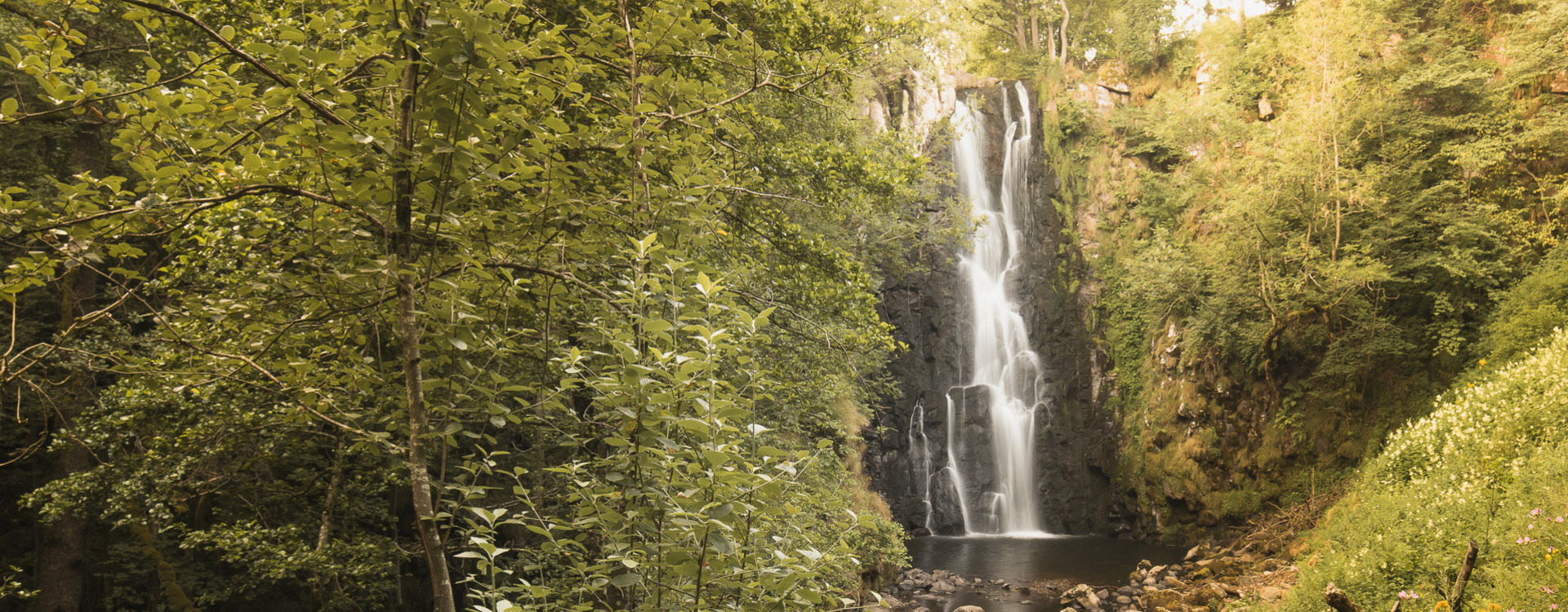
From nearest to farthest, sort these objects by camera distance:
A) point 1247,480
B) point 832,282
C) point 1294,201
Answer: point 832,282
point 1294,201
point 1247,480

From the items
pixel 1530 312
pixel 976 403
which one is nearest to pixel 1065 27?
pixel 976 403

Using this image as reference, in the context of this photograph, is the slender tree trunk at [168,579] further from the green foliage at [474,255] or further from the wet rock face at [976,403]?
the wet rock face at [976,403]

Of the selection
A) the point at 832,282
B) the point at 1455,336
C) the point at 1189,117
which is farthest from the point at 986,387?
the point at 832,282

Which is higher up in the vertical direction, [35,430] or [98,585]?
[35,430]

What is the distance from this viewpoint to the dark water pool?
1364 centimetres

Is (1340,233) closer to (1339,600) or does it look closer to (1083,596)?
(1083,596)

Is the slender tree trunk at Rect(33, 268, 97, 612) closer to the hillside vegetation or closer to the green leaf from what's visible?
the green leaf

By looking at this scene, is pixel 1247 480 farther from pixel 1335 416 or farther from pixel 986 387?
pixel 986 387

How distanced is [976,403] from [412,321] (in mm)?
22722

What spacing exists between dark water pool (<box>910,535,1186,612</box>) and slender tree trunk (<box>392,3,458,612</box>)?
12767 mm

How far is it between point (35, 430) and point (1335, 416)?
21735 mm

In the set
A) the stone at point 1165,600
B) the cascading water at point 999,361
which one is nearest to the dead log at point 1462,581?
the stone at point 1165,600

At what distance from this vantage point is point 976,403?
23.2 metres

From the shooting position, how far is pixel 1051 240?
82.4 feet
